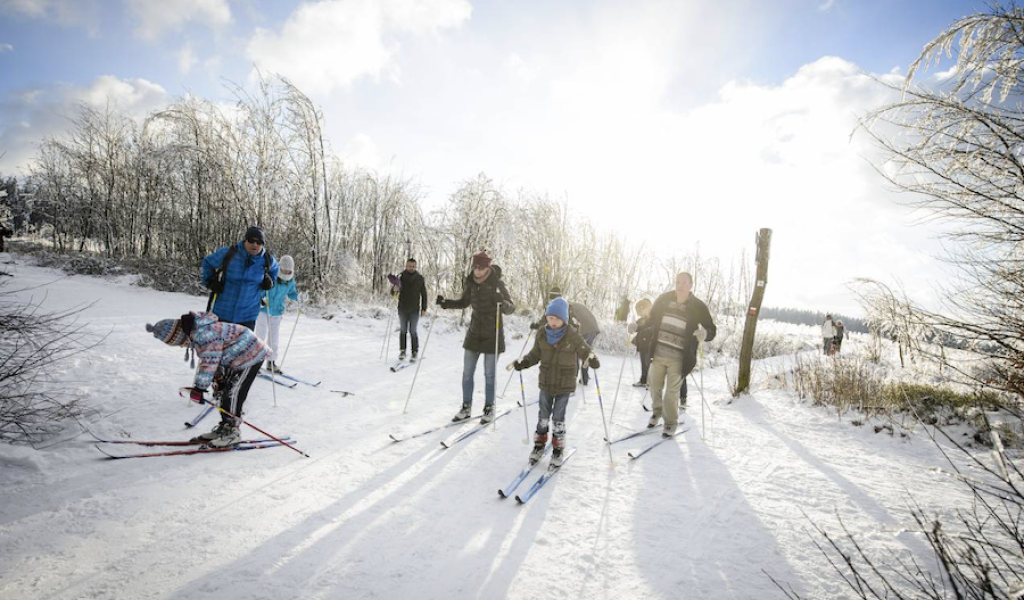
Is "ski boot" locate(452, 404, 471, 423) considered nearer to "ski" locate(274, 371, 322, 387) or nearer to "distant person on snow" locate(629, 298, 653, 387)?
"ski" locate(274, 371, 322, 387)

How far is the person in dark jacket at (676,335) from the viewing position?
5.58 meters

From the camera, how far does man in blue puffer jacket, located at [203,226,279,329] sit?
4652 millimetres

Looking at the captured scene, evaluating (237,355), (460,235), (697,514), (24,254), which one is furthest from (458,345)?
(24,254)

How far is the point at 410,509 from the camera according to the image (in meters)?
3.42

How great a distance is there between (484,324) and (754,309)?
18.1ft

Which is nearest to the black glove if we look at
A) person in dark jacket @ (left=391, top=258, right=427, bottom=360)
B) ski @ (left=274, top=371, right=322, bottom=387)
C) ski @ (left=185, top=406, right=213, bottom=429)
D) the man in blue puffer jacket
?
the man in blue puffer jacket

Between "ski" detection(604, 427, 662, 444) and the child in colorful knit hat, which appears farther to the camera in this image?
"ski" detection(604, 427, 662, 444)

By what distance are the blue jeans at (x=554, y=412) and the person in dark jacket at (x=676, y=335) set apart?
1.87 metres

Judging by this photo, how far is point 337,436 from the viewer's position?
482 cm

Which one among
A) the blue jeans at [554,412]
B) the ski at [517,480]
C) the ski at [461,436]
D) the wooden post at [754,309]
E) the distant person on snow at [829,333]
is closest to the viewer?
the ski at [517,480]

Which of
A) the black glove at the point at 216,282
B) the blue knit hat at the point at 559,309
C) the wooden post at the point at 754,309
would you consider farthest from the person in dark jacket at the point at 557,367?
the wooden post at the point at 754,309

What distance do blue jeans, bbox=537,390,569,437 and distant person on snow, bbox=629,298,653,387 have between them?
220cm

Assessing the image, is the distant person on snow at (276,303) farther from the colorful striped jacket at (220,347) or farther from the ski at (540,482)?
the ski at (540,482)

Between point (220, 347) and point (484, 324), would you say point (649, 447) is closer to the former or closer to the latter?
point (484, 324)
